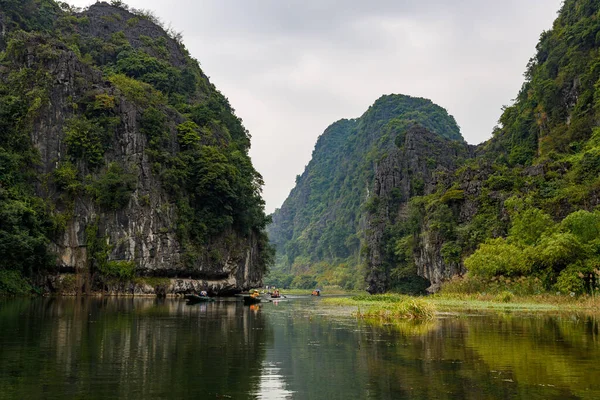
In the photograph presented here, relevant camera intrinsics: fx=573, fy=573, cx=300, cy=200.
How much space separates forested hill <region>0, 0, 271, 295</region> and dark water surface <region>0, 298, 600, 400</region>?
29.9 metres

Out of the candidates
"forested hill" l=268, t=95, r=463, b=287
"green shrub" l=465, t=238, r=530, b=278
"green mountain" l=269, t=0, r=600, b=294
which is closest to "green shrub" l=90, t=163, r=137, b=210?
"green mountain" l=269, t=0, r=600, b=294

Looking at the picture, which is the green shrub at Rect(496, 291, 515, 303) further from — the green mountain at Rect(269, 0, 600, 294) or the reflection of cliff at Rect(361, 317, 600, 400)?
the reflection of cliff at Rect(361, 317, 600, 400)

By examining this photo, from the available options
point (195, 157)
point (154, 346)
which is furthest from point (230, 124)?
point (154, 346)

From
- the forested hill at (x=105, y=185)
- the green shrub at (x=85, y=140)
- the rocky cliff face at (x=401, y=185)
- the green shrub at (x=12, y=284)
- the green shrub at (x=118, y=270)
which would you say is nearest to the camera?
the green shrub at (x=12, y=284)

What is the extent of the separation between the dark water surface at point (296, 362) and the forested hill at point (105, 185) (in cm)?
2989

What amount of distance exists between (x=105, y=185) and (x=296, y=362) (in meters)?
43.6

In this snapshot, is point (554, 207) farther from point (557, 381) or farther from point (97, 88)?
point (97, 88)

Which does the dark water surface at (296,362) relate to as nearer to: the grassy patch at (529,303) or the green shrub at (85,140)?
the grassy patch at (529,303)

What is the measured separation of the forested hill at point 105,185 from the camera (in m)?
48.0

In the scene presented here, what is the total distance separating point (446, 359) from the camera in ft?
41.0

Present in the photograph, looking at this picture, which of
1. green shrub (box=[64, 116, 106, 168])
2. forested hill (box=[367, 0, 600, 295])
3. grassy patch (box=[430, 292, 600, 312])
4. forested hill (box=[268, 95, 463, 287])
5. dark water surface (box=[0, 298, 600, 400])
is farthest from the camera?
forested hill (box=[268, 95, 463, 287])

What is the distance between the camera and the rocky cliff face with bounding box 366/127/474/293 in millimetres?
81875

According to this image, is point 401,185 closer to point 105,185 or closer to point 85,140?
point 105,185

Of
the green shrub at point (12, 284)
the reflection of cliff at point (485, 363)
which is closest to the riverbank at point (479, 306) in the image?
the reflection of cliff at point (485, 363)
